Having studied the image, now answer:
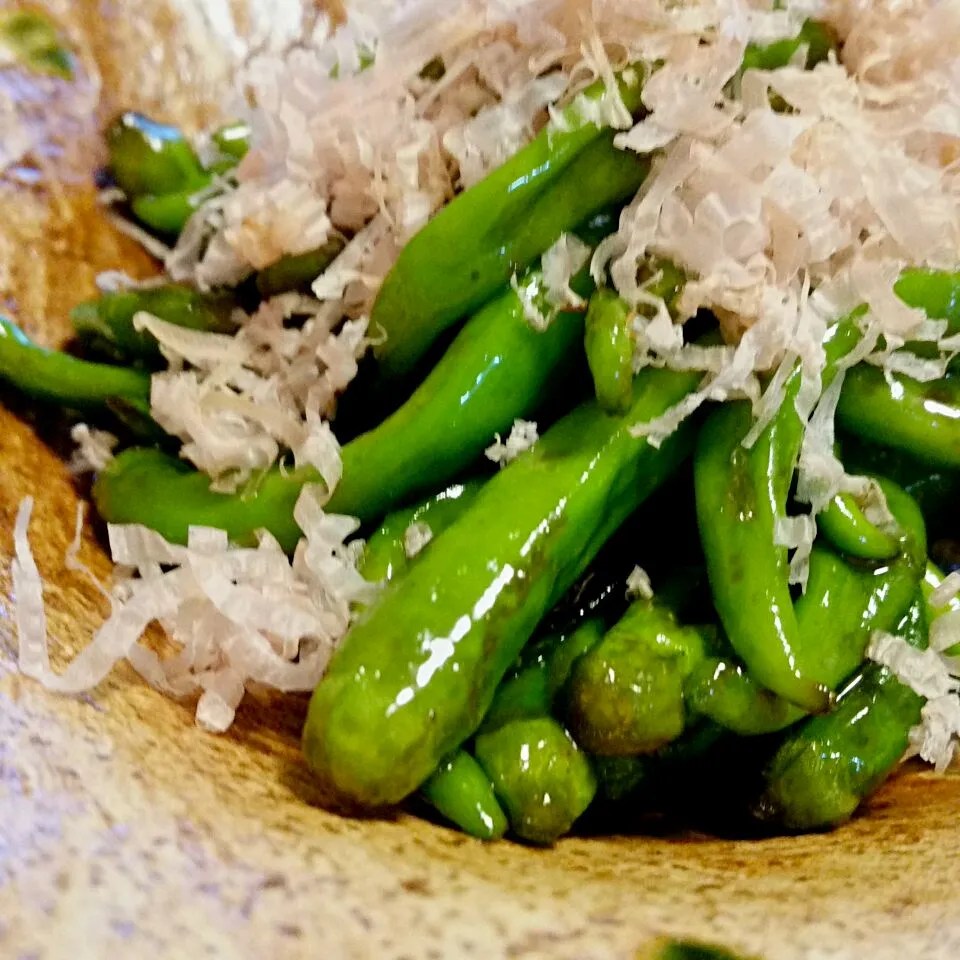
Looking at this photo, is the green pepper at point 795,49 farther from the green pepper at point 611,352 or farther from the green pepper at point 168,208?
the green pepper at point 168,208

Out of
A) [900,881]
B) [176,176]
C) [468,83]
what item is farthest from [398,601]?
[176,176]

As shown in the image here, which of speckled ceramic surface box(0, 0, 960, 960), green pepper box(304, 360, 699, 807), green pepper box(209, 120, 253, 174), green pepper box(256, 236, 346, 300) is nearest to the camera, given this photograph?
speckled ceramic surface box(0, 0, 960, 960)

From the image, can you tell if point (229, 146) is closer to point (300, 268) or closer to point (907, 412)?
point (300, 268)

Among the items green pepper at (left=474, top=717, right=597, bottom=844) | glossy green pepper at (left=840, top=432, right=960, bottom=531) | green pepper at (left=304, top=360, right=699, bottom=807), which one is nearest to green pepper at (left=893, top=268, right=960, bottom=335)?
glossy green pepper at (left=840, top=432, right=960, bottom=531)

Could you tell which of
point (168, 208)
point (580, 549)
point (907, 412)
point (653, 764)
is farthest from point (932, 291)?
point (168, 208)

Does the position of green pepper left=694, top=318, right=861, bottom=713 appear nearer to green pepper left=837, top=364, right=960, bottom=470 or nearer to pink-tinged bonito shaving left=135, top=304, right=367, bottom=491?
green pepper left=837, top=364, right=960, bottom=470

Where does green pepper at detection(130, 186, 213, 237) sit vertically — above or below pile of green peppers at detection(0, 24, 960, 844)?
above

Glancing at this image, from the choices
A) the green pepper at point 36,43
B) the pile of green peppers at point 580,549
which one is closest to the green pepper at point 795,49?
the pile of green peppers at point 580,549
